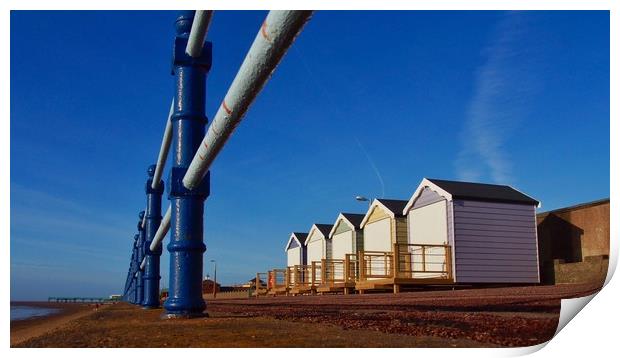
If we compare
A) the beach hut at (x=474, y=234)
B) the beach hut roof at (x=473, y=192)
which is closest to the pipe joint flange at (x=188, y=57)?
the beach hut at (x=474, y=234)

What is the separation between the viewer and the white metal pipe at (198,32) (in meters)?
2.68

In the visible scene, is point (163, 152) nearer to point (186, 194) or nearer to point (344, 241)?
point (186, 194)

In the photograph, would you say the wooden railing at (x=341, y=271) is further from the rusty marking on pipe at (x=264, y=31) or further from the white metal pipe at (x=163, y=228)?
the rusty marking on pipe at (x=264, y=31)

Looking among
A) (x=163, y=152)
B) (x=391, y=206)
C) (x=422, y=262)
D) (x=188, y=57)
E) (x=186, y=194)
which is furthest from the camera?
(x=391, y=206)

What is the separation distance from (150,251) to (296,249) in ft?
69.7

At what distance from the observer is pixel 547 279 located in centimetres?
1667

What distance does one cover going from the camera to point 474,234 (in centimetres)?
1539

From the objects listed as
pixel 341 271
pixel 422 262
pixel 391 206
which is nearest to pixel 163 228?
pixel 422 262

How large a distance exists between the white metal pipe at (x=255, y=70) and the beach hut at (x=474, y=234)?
13.1 m

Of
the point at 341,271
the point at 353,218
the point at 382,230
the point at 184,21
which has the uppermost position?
the point at 184,21

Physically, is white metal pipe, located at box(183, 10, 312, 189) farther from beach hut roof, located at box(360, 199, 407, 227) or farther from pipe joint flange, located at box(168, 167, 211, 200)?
beach hut roof, located at box(360, 199, 407, 227)
